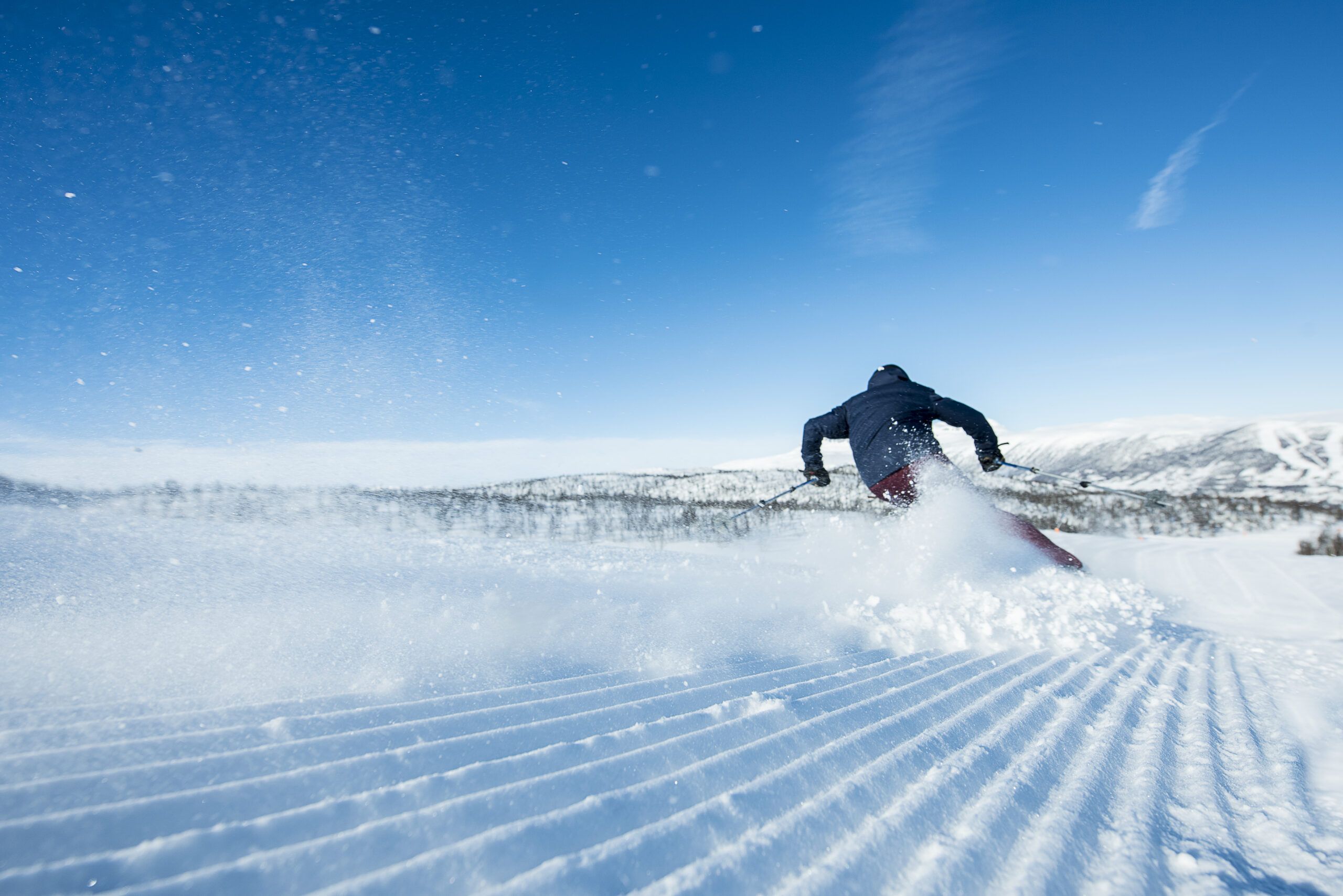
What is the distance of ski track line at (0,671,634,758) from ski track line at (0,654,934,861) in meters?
0.40

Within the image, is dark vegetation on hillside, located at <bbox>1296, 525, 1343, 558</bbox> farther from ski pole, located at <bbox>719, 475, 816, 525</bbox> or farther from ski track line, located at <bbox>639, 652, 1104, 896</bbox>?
ski track line, located at <bbox>639, 652, 1104, 896</bbox>

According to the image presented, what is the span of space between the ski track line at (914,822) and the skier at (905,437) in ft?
11.9

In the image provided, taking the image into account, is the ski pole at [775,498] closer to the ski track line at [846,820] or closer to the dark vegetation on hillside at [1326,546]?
the ski track line at [846,820]

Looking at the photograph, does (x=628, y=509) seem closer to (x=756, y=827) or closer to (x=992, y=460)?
(x=992, y=460)

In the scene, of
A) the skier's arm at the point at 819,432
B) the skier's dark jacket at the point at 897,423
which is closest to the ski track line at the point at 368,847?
the skier's dark jacket at the point at 897,423

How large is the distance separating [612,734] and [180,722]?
1.35 metres

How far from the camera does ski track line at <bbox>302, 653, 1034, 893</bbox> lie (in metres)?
1.10

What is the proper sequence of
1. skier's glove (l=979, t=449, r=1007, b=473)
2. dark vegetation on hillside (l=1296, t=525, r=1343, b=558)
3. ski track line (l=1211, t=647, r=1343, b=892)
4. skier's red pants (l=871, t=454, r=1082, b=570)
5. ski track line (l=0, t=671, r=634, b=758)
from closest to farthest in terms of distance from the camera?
ski track line (l=1211, t=647, r=1343, b=892), ski track line (l=0, t=671, r=634, b=758), skier's red pants (l=871, t=454, r=1082, b=570), skier's glove (l=979, t=449, r=1007, b=473), dark vegetation on hillside (l=1296, t=525, r=1343, b=558)

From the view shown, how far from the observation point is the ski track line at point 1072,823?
48.0 inches

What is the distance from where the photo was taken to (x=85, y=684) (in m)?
2.06

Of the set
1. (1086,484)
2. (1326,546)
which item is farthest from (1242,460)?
(1086,484)

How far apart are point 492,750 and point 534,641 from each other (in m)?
1.27

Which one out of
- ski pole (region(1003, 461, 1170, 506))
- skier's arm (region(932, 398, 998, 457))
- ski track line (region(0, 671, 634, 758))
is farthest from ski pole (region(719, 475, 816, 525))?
ski track line (region(0, 671, 634, 758))

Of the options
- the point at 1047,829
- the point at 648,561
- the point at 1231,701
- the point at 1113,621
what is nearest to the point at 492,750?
the point at 1047,829
